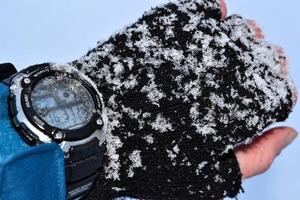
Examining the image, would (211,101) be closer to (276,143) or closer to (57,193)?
(276,143)

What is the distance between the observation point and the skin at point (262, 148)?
86 centimetres

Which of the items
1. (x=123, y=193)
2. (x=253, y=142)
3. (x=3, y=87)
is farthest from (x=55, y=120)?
(x=253, y=142)

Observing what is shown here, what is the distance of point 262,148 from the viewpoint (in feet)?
2.90

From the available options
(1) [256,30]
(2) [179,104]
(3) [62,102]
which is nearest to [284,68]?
(1) [256,30]

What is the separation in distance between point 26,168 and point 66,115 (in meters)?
0.14

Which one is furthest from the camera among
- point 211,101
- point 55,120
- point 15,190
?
point 211,101

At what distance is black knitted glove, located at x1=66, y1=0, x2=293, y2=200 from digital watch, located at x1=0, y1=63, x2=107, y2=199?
0.05 meters

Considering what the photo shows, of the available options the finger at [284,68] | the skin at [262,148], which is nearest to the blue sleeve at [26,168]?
the skin at [262,148]

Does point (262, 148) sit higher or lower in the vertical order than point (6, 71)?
lower

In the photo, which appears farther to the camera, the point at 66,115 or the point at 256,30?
the point at 256,30

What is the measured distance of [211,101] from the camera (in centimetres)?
83

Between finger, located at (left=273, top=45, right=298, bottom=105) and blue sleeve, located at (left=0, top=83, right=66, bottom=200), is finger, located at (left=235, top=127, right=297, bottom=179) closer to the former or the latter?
finger, located at (left=273, top=45, right=298, bottom=105)

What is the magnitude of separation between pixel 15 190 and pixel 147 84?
308 millimetres

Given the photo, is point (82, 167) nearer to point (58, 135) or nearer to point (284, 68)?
point (58, 135)
